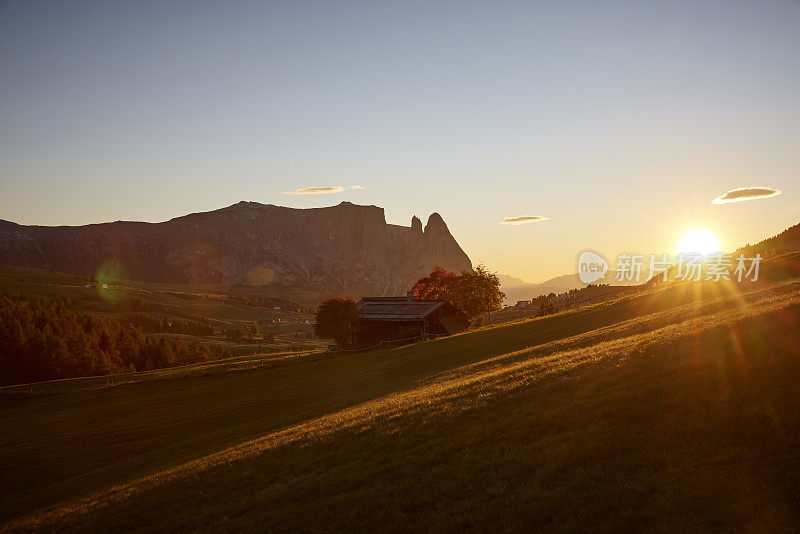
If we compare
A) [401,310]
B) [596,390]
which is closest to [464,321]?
[401,310]

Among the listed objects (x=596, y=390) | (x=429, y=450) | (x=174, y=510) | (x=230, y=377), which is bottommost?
(x=230, y=377)

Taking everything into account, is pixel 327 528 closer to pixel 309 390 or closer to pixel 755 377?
pixel 755 377

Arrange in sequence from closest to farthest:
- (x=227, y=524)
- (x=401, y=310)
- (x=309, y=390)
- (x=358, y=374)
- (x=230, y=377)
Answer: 1. (x=227, y=524)
2. (x=309, y=390)
3. (x=358, y=374)
4. (x=230, y=377)
5. (x=401, y=310)

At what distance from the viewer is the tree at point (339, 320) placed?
6731cm

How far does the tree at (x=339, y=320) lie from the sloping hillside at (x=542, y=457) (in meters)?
43.1

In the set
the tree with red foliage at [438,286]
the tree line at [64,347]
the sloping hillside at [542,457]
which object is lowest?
the tree line at [64,347]

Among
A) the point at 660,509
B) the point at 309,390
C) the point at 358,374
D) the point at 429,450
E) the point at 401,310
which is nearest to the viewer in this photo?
the point at 660,509

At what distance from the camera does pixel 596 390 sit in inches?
526

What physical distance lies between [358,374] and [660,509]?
3243cm

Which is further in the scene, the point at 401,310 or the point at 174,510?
the point at 401,310

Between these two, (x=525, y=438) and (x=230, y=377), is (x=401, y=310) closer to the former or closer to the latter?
(x=230, y=377)

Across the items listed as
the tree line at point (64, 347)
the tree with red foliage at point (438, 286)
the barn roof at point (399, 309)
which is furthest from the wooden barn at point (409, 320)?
the tree line at point (64, 347)

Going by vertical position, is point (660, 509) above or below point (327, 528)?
above

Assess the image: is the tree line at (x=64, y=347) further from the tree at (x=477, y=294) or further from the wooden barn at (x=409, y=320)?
the tree at (x=477, y=294)
